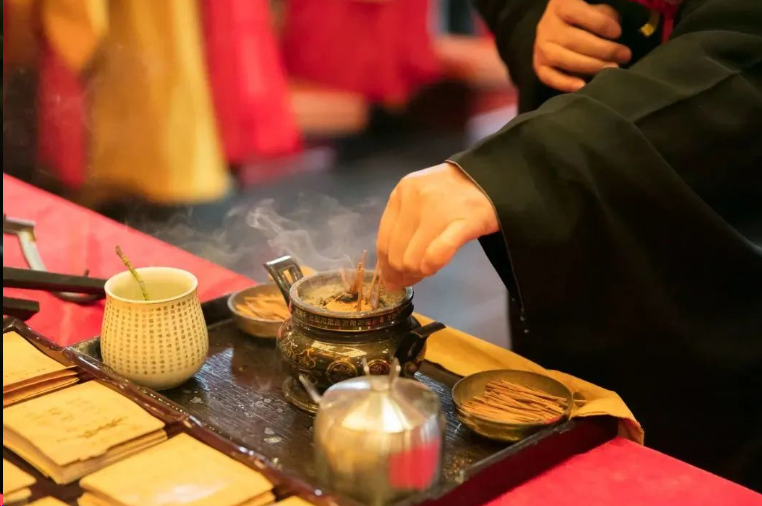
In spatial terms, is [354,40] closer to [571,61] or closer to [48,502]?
[571,61]

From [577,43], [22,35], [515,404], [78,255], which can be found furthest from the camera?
[22,35]

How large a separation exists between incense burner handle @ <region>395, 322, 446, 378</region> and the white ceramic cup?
261 mm

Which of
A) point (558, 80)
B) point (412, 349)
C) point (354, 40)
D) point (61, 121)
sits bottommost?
point (61, 121)

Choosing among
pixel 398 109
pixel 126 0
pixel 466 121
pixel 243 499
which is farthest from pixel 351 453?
pixel 466 121

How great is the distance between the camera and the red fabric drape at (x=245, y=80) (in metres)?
3.16

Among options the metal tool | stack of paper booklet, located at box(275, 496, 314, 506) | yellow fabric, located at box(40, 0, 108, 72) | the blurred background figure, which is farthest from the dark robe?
yellow fabric, located at box(40, 0, 108, 72)

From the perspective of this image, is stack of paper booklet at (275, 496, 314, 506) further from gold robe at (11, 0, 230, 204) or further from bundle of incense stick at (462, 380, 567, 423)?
gold robe at (11, 0, 230, 204)

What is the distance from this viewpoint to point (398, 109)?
188 inches

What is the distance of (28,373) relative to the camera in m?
1.04

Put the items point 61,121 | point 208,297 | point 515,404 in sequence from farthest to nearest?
point 61,121 < point 208,297 < point 515,404

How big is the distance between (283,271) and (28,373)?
34 centimetres

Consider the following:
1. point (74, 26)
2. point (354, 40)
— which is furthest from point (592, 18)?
point (354, 40)

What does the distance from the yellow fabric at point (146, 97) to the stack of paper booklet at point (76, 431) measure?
1785 millimetres

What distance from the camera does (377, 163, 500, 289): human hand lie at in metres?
0.93
